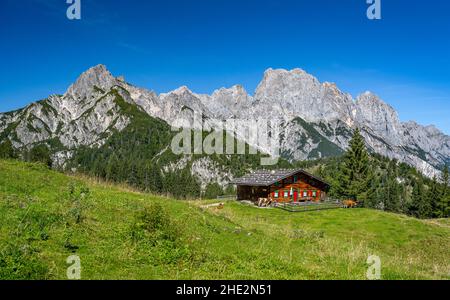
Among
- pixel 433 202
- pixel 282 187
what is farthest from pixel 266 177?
pixel 433 202

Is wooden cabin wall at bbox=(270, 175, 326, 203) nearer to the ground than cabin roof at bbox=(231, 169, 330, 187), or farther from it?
nearer to the ground

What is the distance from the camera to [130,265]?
11195 mm

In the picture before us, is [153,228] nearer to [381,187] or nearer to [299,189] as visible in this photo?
[299,189]

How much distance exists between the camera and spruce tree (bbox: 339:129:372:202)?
86.2m

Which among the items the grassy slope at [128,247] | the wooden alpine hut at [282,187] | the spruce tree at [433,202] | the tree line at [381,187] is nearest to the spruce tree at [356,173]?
the tree line at [381,187]

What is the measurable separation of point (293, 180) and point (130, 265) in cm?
6599

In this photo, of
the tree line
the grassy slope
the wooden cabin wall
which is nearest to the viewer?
the grassy slope

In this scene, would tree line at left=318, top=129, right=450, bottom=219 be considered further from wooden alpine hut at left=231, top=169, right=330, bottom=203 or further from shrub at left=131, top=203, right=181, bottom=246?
shrub at left=131, top=203, right=181, bottom=246

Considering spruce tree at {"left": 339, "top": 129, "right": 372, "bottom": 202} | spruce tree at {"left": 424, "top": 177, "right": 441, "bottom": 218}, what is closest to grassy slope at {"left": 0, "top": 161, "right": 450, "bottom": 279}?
spruce tree at {"left": 339, "top": 129, "right": 372, "bottom": 202}

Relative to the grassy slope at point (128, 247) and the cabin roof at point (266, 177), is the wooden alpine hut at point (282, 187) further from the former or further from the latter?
the grassy slope at point (128, 247)

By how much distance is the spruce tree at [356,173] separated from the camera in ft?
283

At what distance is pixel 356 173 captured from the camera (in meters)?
88.3

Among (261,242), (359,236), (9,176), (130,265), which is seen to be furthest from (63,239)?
(359,236)
